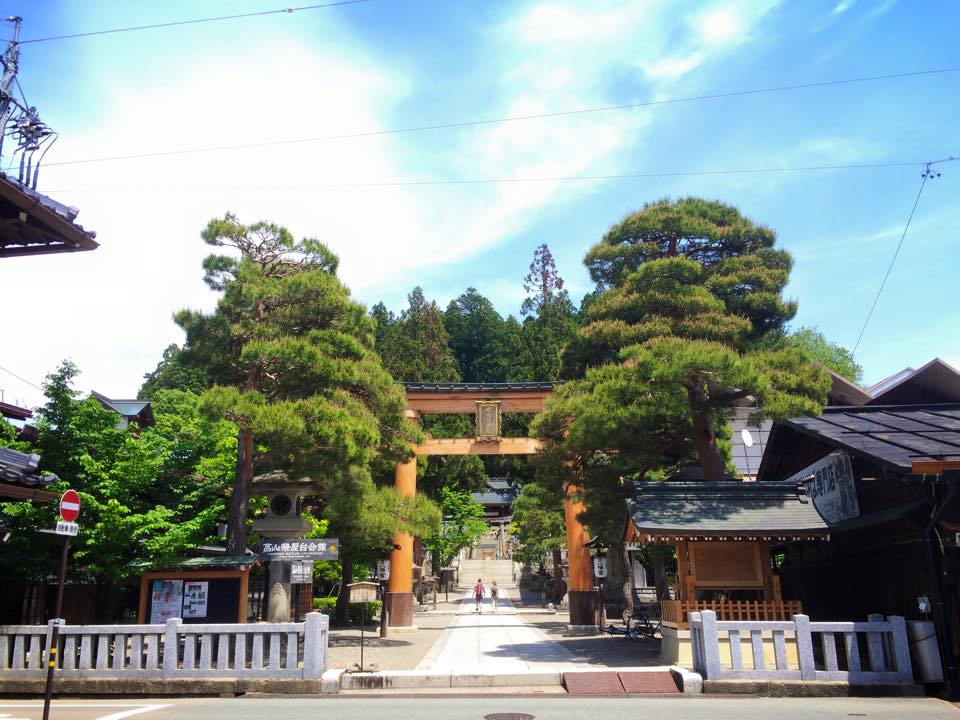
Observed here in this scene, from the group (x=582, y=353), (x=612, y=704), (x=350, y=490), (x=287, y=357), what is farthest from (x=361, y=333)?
(x=612, y=704)

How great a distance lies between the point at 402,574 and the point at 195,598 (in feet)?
33.5

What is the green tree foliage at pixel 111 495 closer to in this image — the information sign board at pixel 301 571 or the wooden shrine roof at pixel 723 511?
the information sign board at pixel 301 571

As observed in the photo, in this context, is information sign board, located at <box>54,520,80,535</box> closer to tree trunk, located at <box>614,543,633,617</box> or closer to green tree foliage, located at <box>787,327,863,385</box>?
tree trunk, located at <box>614,543,633,617</box>

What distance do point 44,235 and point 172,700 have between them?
24.5 feet

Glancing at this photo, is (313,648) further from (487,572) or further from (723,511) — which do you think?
(487,572)

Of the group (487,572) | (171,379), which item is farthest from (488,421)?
(171,379)

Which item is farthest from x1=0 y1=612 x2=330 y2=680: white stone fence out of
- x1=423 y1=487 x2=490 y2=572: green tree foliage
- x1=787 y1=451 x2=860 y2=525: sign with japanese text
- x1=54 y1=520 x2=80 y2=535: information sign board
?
x1=423 y1=487 x2=490 y2=572: green tree foliage

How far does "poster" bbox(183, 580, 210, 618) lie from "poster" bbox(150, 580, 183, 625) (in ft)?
0.33

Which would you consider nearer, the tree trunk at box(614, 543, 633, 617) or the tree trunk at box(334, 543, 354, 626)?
the tree trunk at box(614, 543, 633, 617)

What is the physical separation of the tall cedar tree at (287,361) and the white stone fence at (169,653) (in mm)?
4716

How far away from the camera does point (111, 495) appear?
1500cm

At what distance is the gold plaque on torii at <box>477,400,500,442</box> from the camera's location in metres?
24.7

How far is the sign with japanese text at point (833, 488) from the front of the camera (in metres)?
14.1

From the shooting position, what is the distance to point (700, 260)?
706 inches
